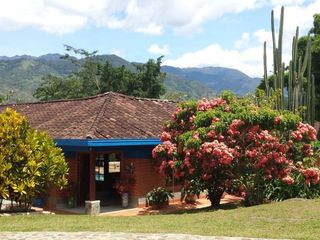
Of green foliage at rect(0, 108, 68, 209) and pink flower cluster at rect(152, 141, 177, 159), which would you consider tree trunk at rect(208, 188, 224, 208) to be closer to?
pink flower cluster at rect(152, 141, 177, 159)

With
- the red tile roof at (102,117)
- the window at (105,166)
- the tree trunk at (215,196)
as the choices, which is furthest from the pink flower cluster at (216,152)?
the window at (105,166)

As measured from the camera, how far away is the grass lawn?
9742 millimetres

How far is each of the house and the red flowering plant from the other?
117mm

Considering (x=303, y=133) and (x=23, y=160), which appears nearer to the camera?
(x=23, y=160)

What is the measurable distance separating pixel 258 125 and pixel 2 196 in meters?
7.80

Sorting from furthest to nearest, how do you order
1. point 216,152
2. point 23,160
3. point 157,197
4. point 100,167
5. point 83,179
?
point 100,167
point 83,179
point 157,197
point 23,160
point 216,152

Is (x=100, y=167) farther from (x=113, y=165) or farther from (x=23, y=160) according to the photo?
(x=23, y=160)

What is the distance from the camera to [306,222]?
10.6 metres

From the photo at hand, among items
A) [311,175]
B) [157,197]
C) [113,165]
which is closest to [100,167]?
[113,165]

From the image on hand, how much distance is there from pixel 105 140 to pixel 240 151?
444 centimetres

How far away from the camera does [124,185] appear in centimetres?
1734

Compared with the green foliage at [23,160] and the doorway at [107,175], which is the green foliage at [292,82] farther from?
the green foliage at [23,160]

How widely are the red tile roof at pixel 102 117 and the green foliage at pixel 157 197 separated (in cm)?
207

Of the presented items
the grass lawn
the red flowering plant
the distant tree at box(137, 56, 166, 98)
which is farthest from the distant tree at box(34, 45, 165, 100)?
the grass lawn
